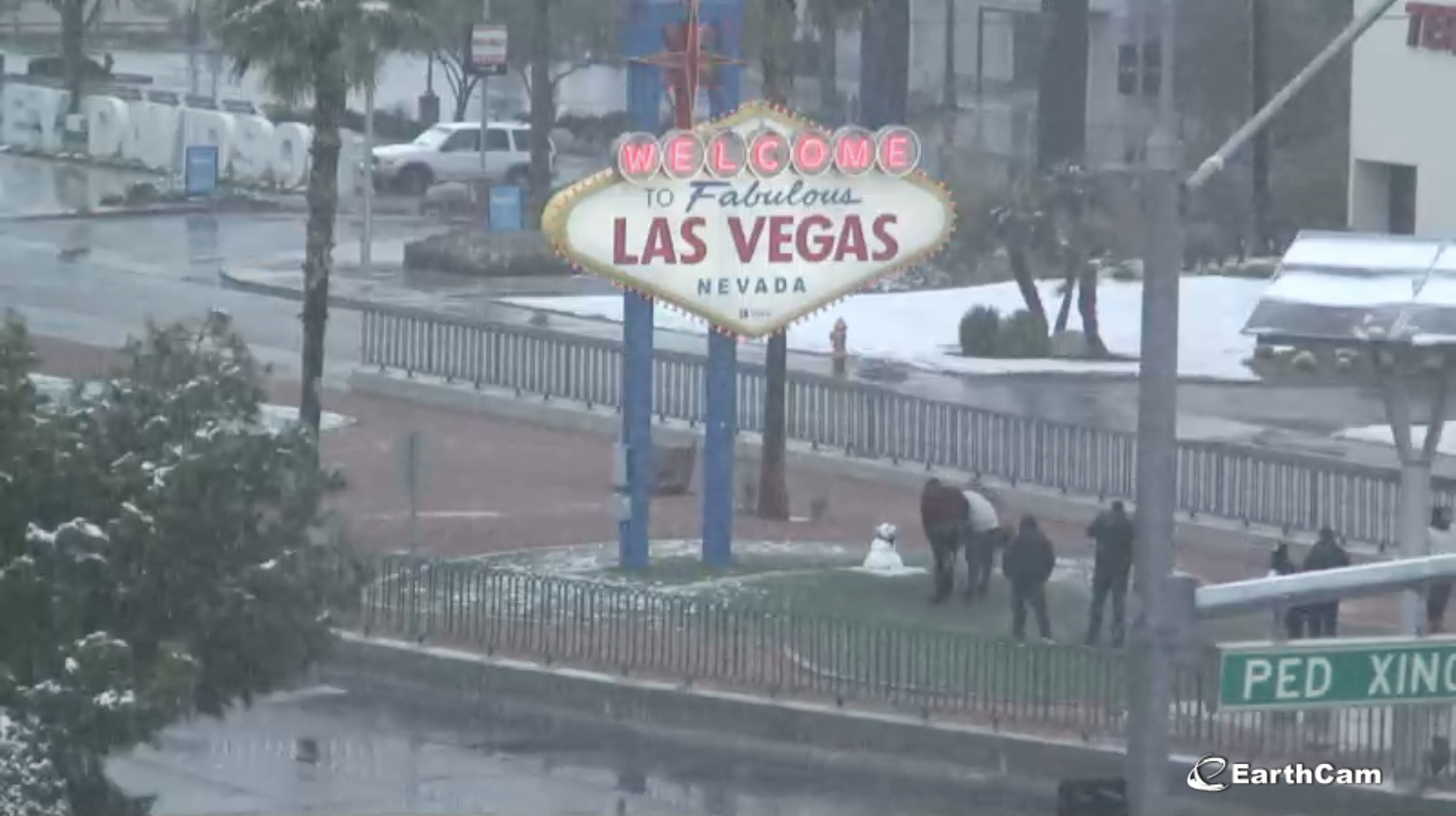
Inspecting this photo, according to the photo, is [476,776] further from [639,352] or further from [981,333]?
[981,333]

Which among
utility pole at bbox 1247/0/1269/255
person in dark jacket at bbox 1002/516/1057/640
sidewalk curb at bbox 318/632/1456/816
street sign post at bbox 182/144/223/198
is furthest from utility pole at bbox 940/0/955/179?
sidewalk curb at bbox 318/632/1456/816

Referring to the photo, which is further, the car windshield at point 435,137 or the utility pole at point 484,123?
the car windshield at point 435,137

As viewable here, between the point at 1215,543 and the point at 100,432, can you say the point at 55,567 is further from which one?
the point at 1215,543

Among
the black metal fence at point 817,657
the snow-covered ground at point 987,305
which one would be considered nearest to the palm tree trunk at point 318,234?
the black metal fence at point 817,657

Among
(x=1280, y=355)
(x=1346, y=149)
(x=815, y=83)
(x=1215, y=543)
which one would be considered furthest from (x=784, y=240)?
(x=815, y=83)

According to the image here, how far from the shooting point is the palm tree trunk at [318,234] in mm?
27844

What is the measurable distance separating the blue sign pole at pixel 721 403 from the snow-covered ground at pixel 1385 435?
10.4m

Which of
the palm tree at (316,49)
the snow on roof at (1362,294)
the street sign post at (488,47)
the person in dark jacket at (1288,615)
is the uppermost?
the street sign post at (488,47)

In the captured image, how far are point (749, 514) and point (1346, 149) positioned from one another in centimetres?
2915

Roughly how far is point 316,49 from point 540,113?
82.1 ft

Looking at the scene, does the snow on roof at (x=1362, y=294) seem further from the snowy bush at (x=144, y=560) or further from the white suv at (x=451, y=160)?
the white suv at (x=451, y=160)

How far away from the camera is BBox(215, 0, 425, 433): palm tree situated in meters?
27.1

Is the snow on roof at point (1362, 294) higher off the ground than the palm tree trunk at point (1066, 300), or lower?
higher

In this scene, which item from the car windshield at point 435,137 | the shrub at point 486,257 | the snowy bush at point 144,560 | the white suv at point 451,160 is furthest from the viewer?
the car windshield at point 435,137
